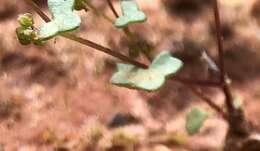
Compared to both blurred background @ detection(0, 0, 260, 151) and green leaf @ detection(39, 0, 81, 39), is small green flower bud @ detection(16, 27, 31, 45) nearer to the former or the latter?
green leaf @ detection(39, 0, 81, 39)

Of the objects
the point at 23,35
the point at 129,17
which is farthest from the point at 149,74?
the point at 23,35

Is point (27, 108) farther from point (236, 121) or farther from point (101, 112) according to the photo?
point (236, 121)

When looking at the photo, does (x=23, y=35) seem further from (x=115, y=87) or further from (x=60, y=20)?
(x=115, y=87)

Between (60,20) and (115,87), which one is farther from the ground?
(60,20)

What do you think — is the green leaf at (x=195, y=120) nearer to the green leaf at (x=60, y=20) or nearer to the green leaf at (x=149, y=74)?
the green leaf at (x=149, y=74)

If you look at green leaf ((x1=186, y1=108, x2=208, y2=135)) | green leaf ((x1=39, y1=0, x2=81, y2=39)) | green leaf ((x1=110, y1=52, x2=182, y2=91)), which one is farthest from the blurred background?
green leaf ((x1=39, y1=0, x2=81, y2=39))
